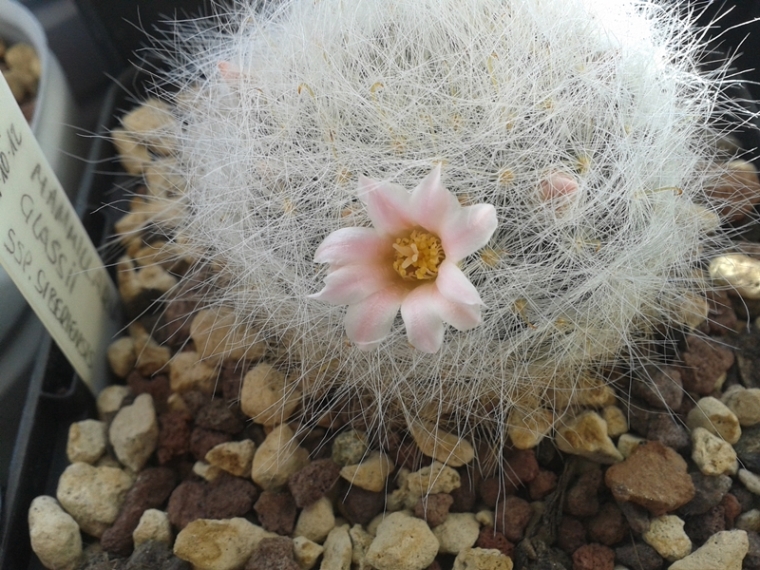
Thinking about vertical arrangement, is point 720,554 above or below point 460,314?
below

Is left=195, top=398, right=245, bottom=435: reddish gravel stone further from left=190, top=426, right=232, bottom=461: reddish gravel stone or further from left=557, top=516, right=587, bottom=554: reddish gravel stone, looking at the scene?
left=557, top=516, right=587, bottom=554: reddish gravel stone

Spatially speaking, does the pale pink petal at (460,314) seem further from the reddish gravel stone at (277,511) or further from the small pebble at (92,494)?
the small pebble at (92,494)

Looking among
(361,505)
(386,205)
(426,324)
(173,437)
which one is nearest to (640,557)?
(361,505)

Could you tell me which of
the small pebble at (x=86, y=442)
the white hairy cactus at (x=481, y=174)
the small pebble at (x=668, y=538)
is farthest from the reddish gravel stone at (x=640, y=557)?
the small pebble at (x=86, y=442)

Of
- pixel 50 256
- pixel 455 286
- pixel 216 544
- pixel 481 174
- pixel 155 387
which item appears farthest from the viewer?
pixel 155 387

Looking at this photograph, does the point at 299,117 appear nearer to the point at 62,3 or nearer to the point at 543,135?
the point at 543,135

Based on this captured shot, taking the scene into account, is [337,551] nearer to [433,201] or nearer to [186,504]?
[186,504]

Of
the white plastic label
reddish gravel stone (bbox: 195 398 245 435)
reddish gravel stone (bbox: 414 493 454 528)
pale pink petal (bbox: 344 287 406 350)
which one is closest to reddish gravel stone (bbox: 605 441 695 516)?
reddish gravel stone (bbox: 414 493 454 528)

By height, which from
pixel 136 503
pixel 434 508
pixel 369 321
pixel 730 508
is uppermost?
pixel 369 321
